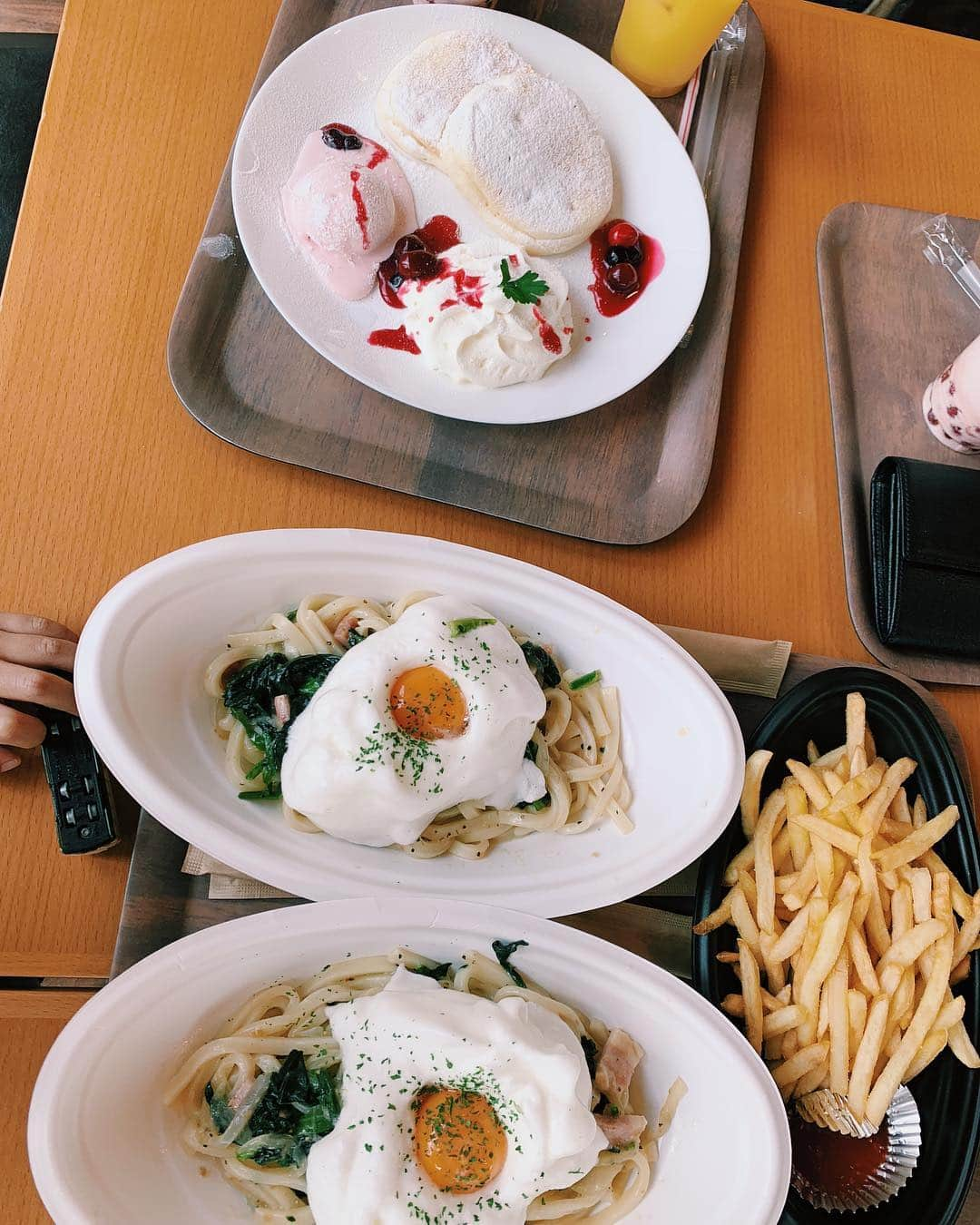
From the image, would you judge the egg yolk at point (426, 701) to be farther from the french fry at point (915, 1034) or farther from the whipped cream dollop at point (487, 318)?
the french fry at point (915, 1034)

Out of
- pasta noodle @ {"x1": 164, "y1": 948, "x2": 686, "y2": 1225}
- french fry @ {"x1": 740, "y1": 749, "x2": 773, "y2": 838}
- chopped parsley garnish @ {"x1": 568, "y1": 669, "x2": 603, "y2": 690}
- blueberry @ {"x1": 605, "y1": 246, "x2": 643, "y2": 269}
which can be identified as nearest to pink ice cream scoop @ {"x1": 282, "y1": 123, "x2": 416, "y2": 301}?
blueberry @ {"x1": 605, "y1": 246, "x2": 643, "y2": 269}

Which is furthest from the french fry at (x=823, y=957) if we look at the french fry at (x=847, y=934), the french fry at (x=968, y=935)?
the french fry at (x=968, y=935)

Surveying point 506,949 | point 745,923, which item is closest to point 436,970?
point 506,949

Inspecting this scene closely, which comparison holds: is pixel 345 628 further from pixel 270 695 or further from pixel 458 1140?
pixel 458 1140

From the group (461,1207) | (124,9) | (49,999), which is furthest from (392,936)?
(124,9)

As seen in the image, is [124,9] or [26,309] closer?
[26,309]

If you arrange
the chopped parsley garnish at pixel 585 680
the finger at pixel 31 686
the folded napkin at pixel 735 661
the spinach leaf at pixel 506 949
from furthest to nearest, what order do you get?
the folded napkin at pixel 735 661 → the chopped parsley garnish at pixel 585 680 → the finger at pixel 31 686 → the spinach leaf at pixel 506 949

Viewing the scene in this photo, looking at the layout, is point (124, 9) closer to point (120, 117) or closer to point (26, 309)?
point (120, 117)
